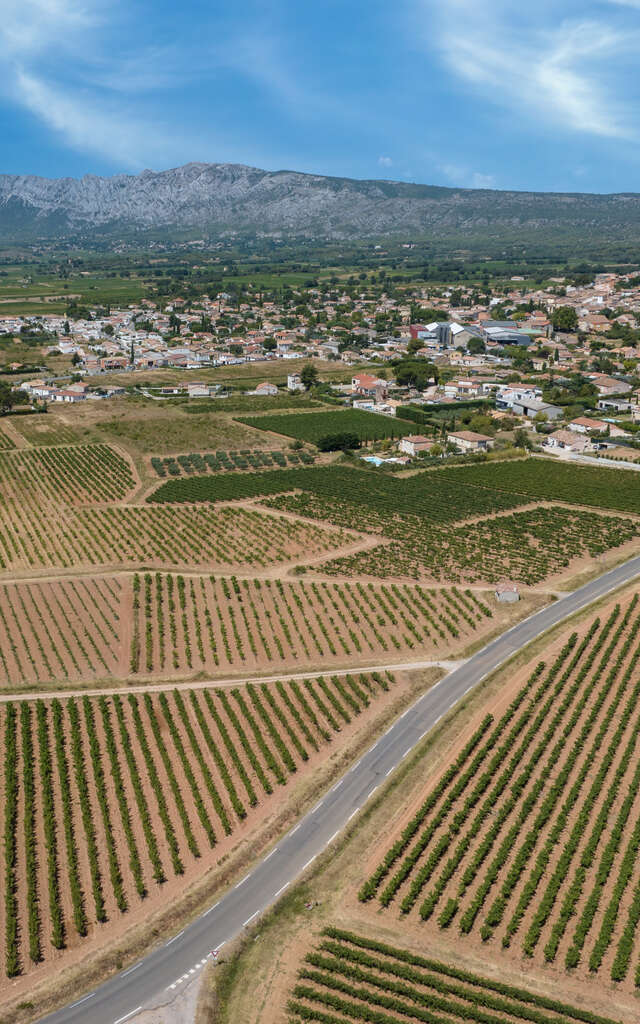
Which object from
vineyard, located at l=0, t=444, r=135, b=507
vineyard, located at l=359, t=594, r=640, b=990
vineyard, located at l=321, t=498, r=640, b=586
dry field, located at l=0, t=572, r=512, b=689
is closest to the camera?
vineyard, located at l=359, t=594, r=640, b=990

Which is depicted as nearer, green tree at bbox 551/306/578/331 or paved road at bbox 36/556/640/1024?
paved road at bbox 36/556/640/1024

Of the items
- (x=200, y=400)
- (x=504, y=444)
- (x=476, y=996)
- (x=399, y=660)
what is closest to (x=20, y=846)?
(x=476, y=996)

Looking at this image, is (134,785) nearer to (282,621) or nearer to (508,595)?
(282,621)

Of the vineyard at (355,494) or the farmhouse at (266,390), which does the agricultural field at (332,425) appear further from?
the farmhouse at (266,390)

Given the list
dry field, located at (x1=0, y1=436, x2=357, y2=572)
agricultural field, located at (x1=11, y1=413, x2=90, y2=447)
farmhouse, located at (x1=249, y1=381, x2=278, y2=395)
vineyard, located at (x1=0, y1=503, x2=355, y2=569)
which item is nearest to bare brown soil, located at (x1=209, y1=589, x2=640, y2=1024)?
vineyard, located at (x1=0, y1=503, x2=355, y2=569)

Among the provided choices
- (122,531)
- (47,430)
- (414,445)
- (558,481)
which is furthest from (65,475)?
(558,481)

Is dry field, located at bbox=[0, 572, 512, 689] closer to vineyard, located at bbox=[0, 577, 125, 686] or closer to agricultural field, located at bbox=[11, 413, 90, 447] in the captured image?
vineyard, located at bbox=[0, 577, 125, 686]

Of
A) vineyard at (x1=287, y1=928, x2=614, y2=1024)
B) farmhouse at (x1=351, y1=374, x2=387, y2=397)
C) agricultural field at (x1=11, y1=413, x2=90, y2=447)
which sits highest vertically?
farmhouse at (x1=351, y1=374, x2=387, y2=397)
